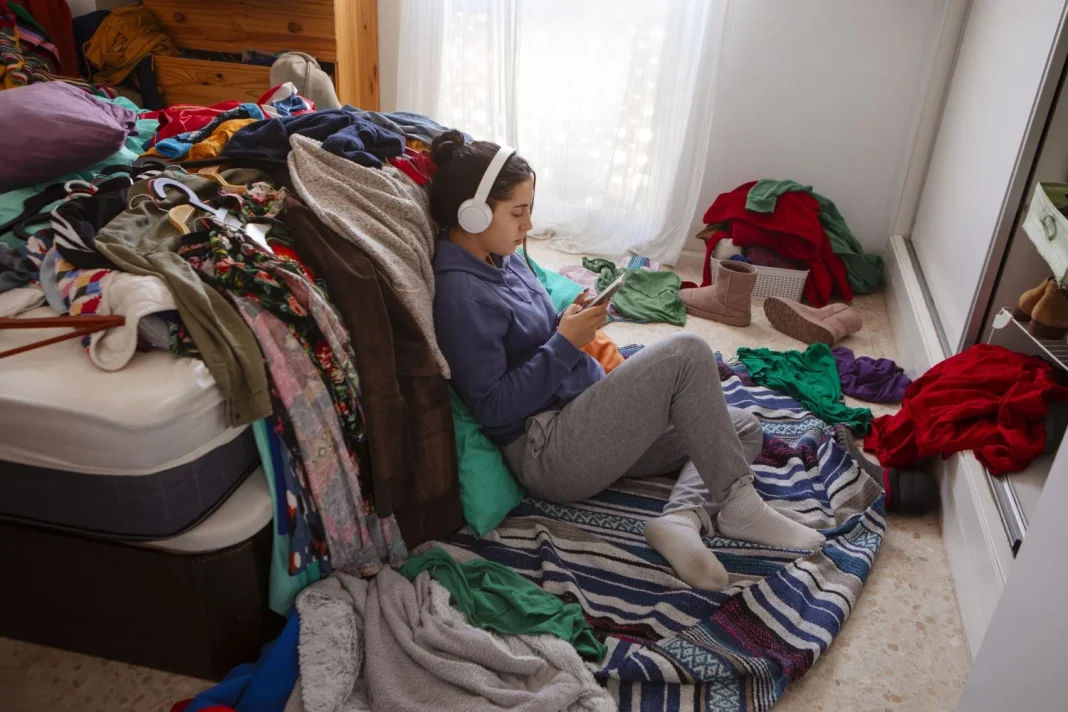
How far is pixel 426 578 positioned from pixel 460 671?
212 millimetres

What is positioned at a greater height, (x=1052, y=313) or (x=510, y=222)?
(x=510, y=222)

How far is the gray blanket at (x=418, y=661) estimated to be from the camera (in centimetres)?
118

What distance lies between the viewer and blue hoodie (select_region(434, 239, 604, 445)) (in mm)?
1446

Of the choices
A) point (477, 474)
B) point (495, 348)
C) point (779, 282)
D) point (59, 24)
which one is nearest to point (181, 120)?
point (495, 348)

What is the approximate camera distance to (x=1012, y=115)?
2.00 metres

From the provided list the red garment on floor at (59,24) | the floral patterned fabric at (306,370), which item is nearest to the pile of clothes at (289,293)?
the floral patterned fabric at (306,370)

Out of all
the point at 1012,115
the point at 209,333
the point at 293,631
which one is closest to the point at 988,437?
the point at 1012,115

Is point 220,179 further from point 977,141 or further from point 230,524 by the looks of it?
point 977,141

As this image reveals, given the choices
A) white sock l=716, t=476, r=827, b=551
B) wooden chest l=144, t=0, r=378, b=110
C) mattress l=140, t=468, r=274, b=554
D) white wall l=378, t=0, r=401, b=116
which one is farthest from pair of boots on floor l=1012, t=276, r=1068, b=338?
white wall l=378, t=0, r=401, b=116

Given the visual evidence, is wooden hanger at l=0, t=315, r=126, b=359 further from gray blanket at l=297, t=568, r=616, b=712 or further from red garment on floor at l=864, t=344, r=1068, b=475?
red garment on floor at l=864, t=344, r=1068, b=475

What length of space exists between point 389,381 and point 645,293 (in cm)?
164

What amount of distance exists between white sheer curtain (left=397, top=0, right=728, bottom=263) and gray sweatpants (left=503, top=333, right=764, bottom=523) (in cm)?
170

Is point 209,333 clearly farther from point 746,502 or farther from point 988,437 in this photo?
point 988,437

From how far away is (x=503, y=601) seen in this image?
1393 mm
